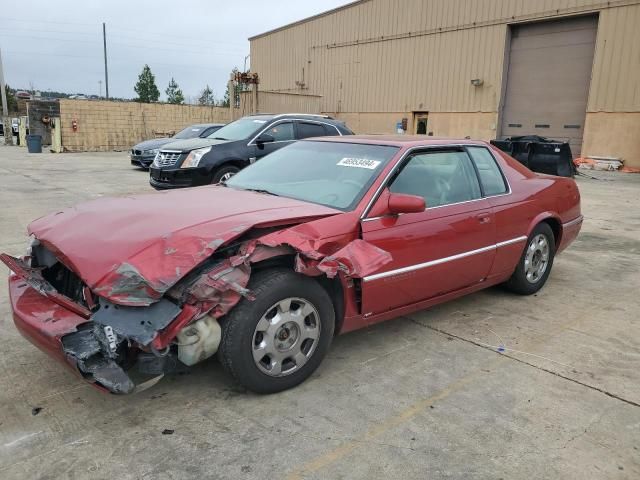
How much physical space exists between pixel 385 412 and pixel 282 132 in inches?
307

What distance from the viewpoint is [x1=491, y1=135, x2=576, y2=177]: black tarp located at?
47.3 feet

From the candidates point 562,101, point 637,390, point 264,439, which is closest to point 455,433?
point 264,439

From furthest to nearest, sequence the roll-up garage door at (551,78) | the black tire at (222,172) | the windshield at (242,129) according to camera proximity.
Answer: the roll-up garage door at (551,78)
the windshield at (242,129)
the black tire at (222,172)

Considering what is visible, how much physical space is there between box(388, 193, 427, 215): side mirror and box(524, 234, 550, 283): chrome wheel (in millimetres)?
1849

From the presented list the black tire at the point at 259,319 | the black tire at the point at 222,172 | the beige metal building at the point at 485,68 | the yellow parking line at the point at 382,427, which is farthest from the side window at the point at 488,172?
the beige metal building at the point at 485,68

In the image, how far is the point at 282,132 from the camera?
1004 centimetres

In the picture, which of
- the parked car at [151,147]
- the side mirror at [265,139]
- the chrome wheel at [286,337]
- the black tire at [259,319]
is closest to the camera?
the black tire at [259,319]

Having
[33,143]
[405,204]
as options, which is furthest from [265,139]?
[33,143]

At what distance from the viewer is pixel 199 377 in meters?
3.29

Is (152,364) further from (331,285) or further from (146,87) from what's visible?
(146,87)

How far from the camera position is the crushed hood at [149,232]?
2.64 meters

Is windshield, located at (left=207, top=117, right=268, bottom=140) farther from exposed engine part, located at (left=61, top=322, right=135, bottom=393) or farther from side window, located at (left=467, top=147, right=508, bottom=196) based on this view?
exposed engine part, located at (left=61, top=322, right=135, bottom=393)

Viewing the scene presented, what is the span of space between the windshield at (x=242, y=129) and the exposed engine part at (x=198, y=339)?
7.41 m

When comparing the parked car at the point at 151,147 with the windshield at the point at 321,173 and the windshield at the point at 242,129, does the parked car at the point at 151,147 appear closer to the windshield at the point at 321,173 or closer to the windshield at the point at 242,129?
the windshield at the point at 242,129
